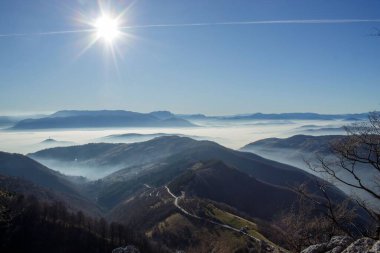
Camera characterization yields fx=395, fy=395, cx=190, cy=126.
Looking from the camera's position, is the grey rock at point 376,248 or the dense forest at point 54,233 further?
the dense forest at point 54,233

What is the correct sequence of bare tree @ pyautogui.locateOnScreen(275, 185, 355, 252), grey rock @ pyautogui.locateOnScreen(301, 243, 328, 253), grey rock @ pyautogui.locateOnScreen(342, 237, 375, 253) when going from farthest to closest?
bare tree @ pyautogui.locateOnScreen(275, 185, 355, 252), grey rock @ pyautogui.locateOnScreen(301, 243, 328, 253), grey rock @ pyautogui.locateOnScreen(342, 237, 375, 253)

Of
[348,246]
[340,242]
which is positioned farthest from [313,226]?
[348,246]

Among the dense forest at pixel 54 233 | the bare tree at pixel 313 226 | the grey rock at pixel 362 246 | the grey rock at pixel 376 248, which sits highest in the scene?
the grey rock at pixel 376 248

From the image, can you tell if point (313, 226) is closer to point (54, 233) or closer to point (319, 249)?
point (319, 249)

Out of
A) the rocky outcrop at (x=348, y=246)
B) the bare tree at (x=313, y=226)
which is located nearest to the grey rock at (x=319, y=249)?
the rocky outcrop at (x=348, y=246)

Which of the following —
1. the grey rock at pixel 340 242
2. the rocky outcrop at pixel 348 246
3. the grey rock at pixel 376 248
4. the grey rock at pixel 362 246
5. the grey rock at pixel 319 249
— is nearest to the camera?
the grey rock at pixel 376 248

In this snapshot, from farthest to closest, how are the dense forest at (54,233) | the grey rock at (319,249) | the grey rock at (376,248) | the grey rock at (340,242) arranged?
the dense forest at (54,233), the grey rock at (319,249), the grey rock at (340,242), the grey rock at (376,248)

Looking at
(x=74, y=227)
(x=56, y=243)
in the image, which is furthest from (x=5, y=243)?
(x=74, y=227)

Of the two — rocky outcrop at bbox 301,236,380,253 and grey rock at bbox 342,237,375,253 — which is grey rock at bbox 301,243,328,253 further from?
grey rock at bbox 342,237,375,253

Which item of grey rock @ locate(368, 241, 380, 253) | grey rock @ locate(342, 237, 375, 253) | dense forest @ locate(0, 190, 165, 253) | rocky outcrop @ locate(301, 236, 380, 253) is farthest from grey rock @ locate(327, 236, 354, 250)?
dense forest @ locate(0, 190, 165, 253)

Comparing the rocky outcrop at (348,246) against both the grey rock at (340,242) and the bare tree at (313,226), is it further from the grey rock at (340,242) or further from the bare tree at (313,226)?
the bare tree at (313,226)
